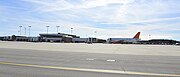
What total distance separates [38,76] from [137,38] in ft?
471

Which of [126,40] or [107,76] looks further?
[126,40]

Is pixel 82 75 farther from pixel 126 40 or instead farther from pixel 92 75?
pixel 126 40

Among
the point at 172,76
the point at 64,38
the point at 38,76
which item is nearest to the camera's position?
the point at 38,76

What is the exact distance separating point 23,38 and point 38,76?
593 feet

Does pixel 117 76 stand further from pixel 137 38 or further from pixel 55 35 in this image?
pixel 55 35

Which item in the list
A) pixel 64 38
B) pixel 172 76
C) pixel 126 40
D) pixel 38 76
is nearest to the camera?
pixel 38 76

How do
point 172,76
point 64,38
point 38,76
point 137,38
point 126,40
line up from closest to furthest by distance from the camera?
1. point 38,76
2. point 172,76
3. point 137,38
4. point 126,40
5. point 64,38

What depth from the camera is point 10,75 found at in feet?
34.1

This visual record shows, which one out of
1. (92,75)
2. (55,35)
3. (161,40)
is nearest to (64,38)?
(55,35)

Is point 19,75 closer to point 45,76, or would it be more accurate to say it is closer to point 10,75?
point 10,75

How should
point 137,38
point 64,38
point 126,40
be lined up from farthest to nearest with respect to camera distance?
point 64,38
point 126,40
point 137,38

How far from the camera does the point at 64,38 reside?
185m

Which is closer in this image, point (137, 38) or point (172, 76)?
point (172, 76)

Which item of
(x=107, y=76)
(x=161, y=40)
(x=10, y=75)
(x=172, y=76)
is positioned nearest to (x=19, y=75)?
(x=10, y=75)
